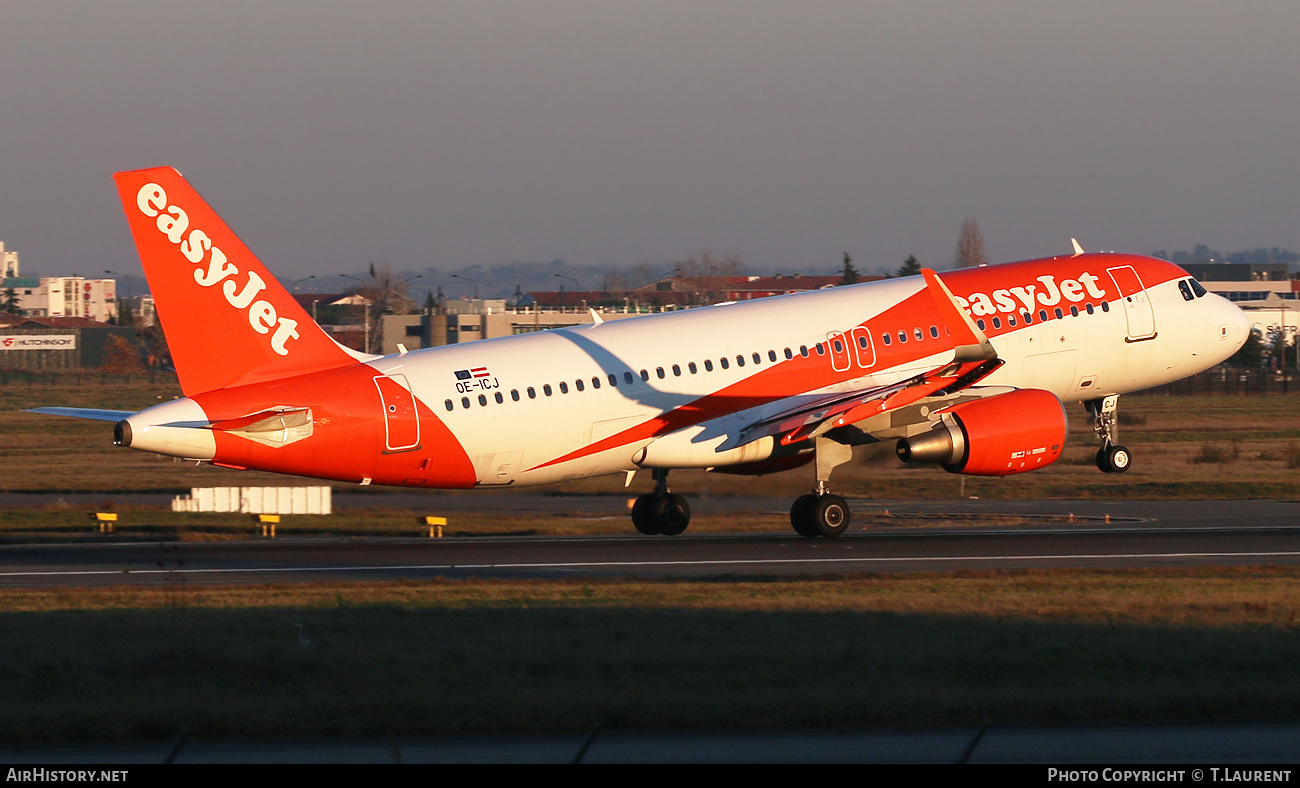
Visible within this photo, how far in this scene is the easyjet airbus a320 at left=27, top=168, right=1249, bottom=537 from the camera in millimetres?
28391

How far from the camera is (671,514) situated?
113 feet

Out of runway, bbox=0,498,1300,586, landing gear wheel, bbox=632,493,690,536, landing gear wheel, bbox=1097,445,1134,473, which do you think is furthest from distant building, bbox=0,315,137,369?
landing gear wheel, bbox=1097,445,1134,473

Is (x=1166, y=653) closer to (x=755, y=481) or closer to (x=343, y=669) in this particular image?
(x=343, y=669)

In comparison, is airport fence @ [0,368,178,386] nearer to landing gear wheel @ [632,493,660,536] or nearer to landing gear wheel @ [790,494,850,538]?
landing gear wheel @ [632,493,660,536]

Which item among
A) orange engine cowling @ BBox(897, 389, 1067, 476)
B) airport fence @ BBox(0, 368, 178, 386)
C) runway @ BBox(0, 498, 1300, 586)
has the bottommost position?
runway @ BBox(0, 498, 1300, 586)

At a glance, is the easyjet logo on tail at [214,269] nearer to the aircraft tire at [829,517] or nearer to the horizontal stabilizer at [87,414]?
the horizontal stabilizer at [87,414]

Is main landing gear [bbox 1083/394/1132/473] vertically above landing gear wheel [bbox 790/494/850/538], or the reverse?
main landing gear [bbox 1083/394/1132/473]

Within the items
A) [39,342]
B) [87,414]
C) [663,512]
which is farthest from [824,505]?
[39,342]

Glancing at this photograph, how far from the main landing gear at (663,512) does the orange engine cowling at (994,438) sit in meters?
5.70

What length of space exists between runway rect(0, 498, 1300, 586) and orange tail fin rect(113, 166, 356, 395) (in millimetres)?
4210

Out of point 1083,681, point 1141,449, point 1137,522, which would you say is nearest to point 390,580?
point 1083,681

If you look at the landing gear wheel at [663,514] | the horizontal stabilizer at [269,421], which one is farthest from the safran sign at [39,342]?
the horizontal stabilizer at [269,421]

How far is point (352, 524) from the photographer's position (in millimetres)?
37812

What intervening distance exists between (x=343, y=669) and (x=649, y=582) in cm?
883
